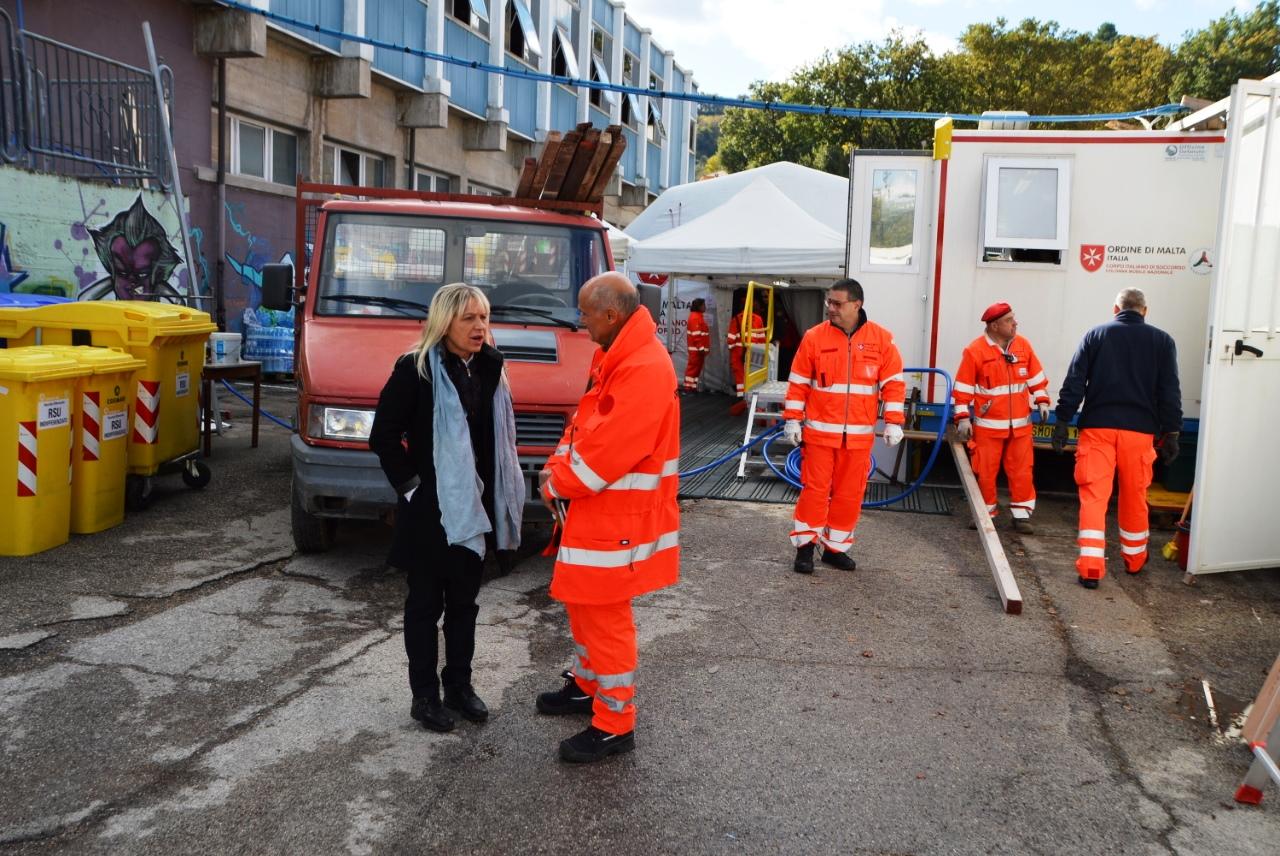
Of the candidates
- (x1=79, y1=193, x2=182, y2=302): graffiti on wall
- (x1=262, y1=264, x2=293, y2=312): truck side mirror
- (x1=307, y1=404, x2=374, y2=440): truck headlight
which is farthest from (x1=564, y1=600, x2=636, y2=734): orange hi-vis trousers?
(x1=79, y1=193, x2=182, y2=302): graffiti on wall

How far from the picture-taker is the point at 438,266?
6.59 metres

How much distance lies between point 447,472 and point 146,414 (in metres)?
4.39

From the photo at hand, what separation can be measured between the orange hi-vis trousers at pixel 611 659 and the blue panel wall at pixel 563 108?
22.5 meters

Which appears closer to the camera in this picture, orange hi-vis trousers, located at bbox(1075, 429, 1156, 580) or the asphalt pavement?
the asphalt pavement

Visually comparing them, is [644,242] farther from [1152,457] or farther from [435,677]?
[435,677]

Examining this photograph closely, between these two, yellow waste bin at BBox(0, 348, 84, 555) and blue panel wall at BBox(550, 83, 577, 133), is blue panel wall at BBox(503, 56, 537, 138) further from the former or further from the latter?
yellow waste bin at BBox(0, 348, 84, 555)

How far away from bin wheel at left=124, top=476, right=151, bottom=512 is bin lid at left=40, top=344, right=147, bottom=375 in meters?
0.87

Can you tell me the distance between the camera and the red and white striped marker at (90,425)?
6.51 metres

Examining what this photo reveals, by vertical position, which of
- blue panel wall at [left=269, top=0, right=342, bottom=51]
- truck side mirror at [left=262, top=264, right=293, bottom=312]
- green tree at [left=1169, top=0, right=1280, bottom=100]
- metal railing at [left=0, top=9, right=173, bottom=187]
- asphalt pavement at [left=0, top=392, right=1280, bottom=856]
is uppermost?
green tree at [left=1169, top=0, right=1280, bottom=100]

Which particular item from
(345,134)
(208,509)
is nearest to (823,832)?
(208,509)

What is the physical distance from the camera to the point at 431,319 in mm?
3879

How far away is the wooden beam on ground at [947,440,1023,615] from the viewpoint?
19.3 feet

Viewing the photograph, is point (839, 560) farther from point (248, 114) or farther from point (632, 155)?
point (632, 155)

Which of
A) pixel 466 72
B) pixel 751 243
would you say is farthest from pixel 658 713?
pixel 466 72
